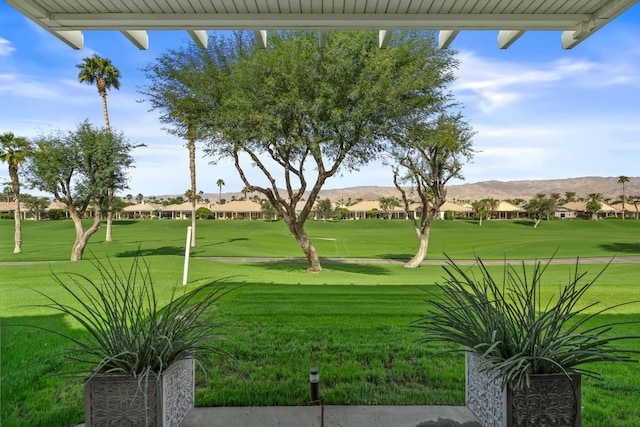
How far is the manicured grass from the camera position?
56.2 feet

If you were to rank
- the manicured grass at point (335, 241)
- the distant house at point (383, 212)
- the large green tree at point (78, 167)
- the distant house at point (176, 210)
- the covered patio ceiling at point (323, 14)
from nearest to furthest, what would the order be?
the covered patio ceiling at point (323, 14)
the large green tree at point (78, 167)
the manicured grass at point (335, 241)
the distant house at point (383, 212)
the distant house at point (176, 210)

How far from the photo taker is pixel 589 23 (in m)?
2.06

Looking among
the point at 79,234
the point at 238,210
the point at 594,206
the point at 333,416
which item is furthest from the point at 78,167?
the point at 594,206

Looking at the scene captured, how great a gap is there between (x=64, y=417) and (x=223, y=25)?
2517mm

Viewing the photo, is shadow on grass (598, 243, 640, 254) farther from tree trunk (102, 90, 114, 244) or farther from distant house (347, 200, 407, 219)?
distant house (347, 200, 407, 219)

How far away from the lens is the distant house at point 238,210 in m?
45.7

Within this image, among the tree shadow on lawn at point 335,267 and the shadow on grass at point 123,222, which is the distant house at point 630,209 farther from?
the shadow on grass at point 123,222

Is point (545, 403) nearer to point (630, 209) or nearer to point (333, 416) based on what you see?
point (333, 416)

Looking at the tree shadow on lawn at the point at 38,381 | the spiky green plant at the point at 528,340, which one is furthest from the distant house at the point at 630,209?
the tree shadow on lawn at the point at 38,381

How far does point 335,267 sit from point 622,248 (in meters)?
13.6

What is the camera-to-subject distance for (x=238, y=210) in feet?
149

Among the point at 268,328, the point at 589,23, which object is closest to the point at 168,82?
the point at 268,328

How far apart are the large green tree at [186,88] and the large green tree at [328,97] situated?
2.02ft

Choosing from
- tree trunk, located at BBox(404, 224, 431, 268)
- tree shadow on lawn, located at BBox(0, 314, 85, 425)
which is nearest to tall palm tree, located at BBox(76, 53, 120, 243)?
tree trunk, located at BBox(404, 224, 431, 268)
